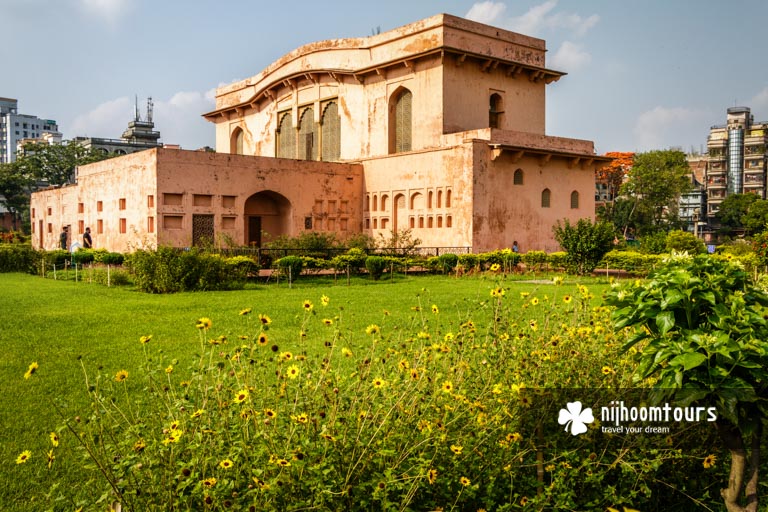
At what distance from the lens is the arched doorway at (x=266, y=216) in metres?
22.5

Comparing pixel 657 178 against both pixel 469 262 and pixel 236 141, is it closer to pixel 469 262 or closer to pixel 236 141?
pixel 236 141

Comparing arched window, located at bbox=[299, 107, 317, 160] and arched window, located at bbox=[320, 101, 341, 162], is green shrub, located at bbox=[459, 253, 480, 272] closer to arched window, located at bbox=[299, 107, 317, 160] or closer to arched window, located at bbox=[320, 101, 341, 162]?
arched window, located at bbox=[320, 101, 341, 162]

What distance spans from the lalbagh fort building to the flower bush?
16.3 meters

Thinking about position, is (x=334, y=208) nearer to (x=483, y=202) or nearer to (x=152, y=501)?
(x=483, y=202)

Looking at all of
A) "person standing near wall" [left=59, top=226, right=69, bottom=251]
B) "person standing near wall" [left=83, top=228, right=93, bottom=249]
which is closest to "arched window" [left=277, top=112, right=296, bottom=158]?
"person standing near wall" [left=83, top=228, right=93, bottom=249]

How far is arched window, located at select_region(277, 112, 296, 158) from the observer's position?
91.8ft

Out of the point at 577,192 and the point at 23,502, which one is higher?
the point at 577,192

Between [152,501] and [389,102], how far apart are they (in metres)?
22.0

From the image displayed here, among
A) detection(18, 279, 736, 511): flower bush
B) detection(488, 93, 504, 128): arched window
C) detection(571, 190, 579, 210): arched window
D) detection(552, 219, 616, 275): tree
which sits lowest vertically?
detection(18, 279, 736, 511): flower bush

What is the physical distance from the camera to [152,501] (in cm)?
263

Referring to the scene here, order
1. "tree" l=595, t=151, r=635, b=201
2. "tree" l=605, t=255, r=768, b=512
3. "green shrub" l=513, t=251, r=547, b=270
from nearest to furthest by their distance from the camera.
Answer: "tree" l=605, t=255, r=768, b=512
"green shrub" l=513, t=251, r=547, b=270
"tree" l=595, t=151, r=635, b=201

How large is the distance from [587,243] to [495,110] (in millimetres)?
9014

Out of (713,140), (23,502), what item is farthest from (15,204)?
(713,140)

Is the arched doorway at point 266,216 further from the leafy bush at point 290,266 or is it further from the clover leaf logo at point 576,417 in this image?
the clover leaf logo at point 576,417
